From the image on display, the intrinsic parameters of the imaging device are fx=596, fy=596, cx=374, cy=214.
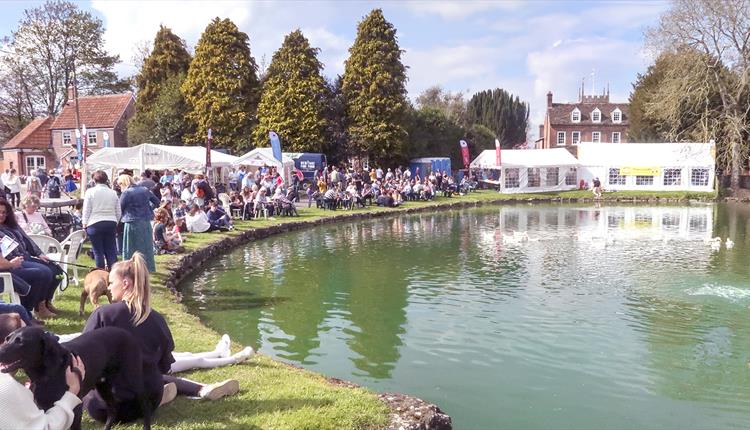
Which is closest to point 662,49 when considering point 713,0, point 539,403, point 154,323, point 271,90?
Answer: point 713,0

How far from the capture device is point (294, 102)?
3800cm

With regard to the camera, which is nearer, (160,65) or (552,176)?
(552,176)

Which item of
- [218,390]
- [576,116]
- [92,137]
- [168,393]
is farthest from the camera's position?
[576,116]

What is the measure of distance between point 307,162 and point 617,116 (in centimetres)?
3684

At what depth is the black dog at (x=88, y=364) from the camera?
11.0 feet

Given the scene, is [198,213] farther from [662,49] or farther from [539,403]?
[662,49]

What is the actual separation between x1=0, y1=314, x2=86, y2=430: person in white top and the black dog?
0.13 ft

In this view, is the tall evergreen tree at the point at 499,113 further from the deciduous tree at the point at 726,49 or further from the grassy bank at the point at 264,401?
the grassy bank at the point at 264,401

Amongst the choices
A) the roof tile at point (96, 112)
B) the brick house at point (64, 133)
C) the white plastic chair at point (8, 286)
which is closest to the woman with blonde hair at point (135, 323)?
the white plastic chair at point (8, 286)

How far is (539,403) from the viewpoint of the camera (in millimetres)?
6352

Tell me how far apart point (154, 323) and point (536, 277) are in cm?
1001

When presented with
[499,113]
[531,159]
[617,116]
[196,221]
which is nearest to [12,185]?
[196,221]

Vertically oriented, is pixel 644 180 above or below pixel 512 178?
below

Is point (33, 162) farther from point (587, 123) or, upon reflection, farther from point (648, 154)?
point (587, 123)
